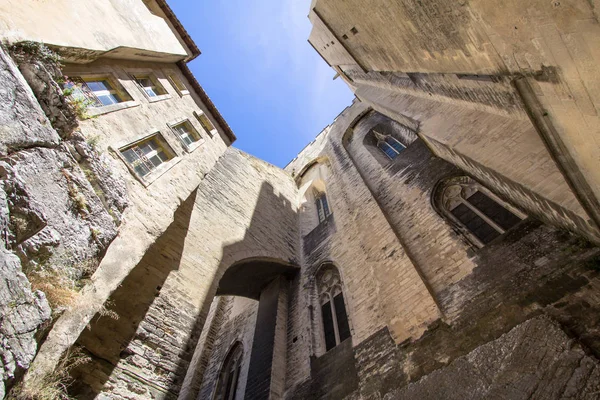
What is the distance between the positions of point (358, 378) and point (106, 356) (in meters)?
3.81

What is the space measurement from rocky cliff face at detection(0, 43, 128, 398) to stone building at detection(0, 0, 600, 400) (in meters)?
0.02

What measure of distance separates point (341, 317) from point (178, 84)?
7.42m

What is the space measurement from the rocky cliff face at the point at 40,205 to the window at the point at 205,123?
17.1 ft

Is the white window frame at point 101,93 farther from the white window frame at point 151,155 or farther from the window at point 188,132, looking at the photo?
the window at point 188,132

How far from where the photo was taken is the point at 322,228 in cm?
1023

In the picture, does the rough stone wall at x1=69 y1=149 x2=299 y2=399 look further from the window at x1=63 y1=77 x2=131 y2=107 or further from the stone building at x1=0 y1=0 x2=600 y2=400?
the window at x1=63 y1=77 x2=131 y2=107

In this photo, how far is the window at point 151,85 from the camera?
7.39 metres

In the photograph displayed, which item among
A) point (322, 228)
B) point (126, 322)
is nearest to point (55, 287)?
point (126, 322)

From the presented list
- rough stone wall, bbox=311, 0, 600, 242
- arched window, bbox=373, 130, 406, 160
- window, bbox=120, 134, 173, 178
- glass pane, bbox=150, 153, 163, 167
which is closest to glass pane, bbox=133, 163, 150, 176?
window, bbox=120, 134, 173, 178

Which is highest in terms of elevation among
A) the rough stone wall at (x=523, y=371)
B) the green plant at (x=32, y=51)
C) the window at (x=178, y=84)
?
the window at (x=178, y=84)

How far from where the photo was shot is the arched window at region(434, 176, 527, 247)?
5754 mm

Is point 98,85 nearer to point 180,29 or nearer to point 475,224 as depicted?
point 180,29

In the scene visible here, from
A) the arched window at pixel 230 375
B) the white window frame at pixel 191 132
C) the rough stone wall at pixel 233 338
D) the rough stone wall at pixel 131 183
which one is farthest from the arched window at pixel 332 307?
the white window frame at pixel 191 132

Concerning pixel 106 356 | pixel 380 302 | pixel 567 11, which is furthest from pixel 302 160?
pixel 567 11
